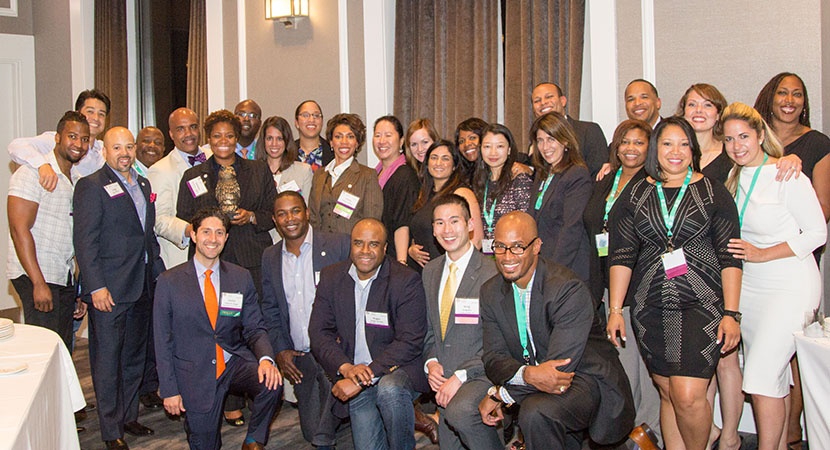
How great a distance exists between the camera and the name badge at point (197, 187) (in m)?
4.20

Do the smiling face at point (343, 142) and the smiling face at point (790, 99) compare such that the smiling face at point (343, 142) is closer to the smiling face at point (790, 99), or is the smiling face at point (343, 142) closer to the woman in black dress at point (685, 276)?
the woman in black dress at point (685, 276)

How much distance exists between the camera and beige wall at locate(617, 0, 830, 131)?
389 centimetres

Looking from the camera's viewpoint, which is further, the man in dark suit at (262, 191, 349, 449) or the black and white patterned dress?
the man in dark suit at (262, 191, 349, 449)

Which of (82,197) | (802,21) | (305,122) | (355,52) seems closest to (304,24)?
(355,52)

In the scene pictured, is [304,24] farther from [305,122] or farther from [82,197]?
[82,197]

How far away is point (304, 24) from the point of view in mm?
6035

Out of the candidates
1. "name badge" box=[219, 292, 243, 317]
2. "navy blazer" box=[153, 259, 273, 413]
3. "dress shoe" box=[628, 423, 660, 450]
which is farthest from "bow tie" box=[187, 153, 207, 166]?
"dress shoe" box=[628, 423, 660, 450]

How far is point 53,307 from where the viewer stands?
4023 mm

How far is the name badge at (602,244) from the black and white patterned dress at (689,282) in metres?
0.41

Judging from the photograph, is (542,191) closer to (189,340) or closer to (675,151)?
(675,151)

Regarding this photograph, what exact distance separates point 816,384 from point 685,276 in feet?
2.00

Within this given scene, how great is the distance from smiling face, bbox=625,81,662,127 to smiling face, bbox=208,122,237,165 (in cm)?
221

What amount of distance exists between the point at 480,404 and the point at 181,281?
1.56 meters

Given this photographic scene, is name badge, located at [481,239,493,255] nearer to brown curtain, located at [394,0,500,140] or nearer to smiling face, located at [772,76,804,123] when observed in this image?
smiling face, located at [772,76,804,123]
